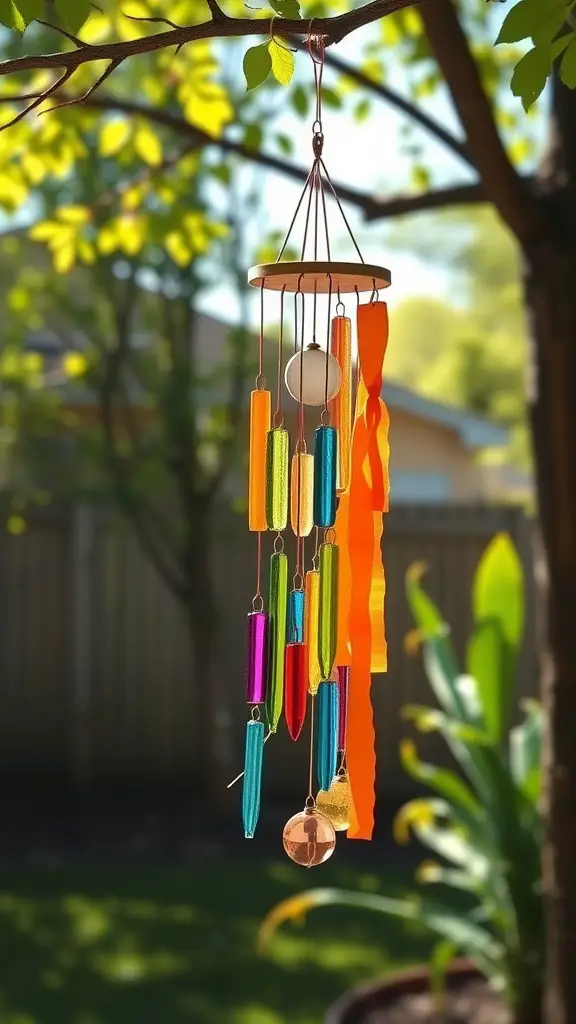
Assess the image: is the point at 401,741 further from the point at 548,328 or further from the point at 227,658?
the point at 548,328

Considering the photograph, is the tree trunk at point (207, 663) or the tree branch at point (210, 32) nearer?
the tree branch at point (210, 32)

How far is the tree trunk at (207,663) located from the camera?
7.02 m

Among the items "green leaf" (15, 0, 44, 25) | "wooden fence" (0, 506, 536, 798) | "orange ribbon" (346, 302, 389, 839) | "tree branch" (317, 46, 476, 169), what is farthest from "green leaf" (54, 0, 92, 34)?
"wooden fence" (0, 506, 536, 798)

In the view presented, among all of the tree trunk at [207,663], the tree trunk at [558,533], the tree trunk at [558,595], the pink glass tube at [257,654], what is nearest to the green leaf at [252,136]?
the tree trunk at [558,533]

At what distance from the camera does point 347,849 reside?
249 inches

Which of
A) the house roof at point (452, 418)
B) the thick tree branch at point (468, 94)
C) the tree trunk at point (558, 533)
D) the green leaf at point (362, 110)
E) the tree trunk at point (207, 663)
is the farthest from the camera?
the house roof at point (452, 418)

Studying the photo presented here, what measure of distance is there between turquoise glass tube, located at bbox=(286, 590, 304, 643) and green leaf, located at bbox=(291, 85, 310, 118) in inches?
112

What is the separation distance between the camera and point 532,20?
1.48m

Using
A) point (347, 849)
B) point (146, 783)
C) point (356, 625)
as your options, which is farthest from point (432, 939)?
point (356, 625)

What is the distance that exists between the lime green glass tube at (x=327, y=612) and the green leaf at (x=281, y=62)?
0.54 meters

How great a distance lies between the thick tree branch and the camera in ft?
8.64

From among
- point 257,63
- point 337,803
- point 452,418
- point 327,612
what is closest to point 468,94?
point 257,63

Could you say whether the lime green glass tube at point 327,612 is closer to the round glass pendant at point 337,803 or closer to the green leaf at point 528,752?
the round glass pendant at point 337,803

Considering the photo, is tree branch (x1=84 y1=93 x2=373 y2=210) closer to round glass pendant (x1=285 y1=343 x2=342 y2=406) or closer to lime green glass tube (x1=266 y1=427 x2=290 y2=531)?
round glass pendant (x1=285 y1=343 x2=342 y2=406)
